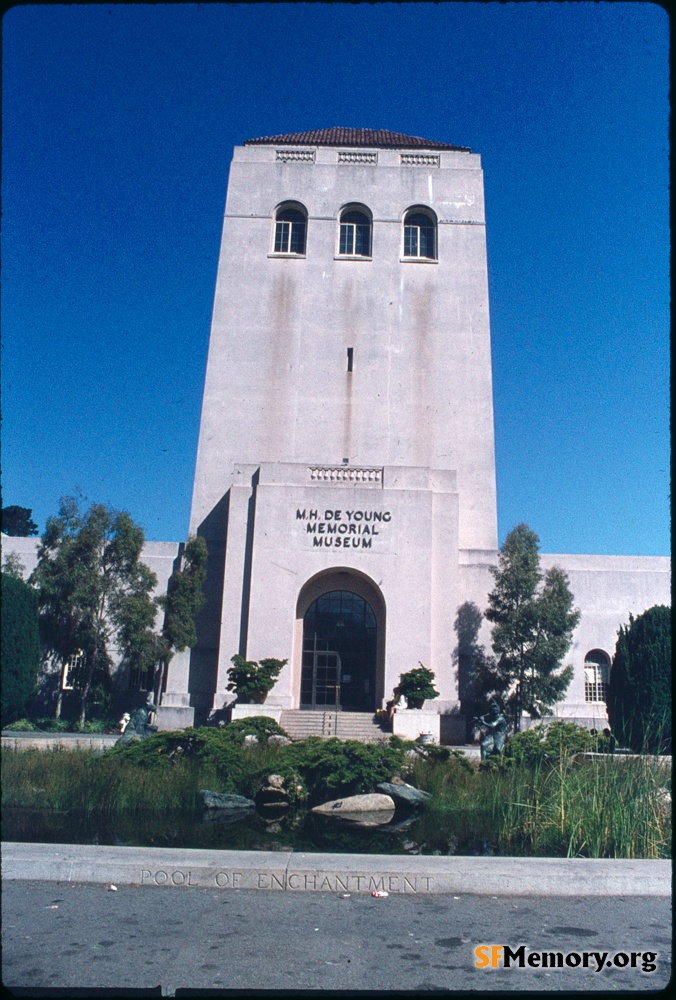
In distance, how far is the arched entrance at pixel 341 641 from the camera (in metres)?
24.9

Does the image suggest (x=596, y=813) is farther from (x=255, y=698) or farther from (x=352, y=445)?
(x=352, y=445)

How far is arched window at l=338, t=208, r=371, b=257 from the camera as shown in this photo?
32031 millimetres

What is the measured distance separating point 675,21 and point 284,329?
87.0ft

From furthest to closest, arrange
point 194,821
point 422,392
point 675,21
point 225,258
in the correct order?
point 225,258 → point 422,392 → point 194,821 → point 675,21

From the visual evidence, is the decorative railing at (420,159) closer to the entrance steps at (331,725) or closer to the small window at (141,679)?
the entrance steps at (331,725)

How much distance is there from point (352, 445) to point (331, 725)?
36.1ft

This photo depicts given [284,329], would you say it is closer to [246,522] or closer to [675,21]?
[246,522]

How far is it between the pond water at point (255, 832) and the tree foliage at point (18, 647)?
18.6 ft

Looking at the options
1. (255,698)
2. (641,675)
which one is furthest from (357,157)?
(641,675)

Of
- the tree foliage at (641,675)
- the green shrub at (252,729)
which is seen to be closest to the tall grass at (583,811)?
the green shrub at (252,729)

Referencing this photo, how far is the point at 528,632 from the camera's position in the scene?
24344mm

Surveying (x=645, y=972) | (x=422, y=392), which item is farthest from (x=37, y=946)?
(x=422, y=392)

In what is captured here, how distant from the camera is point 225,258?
3167 centimetres

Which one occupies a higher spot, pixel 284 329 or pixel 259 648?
pixel 284 329
